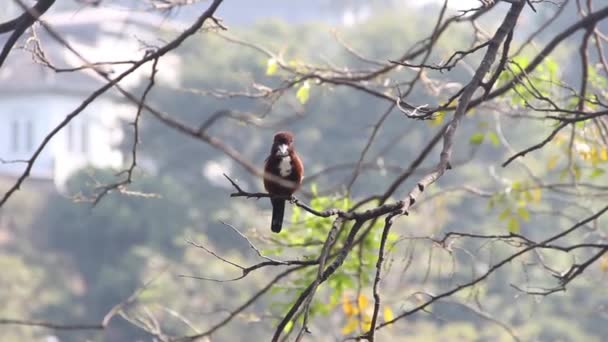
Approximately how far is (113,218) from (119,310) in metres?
16.3

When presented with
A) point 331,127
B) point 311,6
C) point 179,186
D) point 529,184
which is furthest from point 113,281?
point 311,6

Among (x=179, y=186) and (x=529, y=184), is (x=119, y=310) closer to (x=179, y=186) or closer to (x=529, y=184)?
(x=529, y=184)

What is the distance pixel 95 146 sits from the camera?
858 inches

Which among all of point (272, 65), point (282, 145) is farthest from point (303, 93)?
point (282, 145)

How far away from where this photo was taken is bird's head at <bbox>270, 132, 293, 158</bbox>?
2.81 meters

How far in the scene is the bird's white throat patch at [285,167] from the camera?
9.21ft

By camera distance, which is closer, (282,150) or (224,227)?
(282,150)

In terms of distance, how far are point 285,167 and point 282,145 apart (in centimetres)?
6

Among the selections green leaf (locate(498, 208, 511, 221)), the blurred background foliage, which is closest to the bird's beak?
green leaf (locate(498, 208, 511, 221))

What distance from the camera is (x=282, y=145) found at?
283cm

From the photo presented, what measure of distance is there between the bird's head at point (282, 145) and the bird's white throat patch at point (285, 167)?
0.01 metres

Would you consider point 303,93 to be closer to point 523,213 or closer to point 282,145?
point 523,213

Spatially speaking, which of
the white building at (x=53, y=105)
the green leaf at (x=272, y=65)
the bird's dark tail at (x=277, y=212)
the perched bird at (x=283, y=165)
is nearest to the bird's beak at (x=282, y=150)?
the perched bird at (x=283, y=165)

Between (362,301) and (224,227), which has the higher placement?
(224,227)
